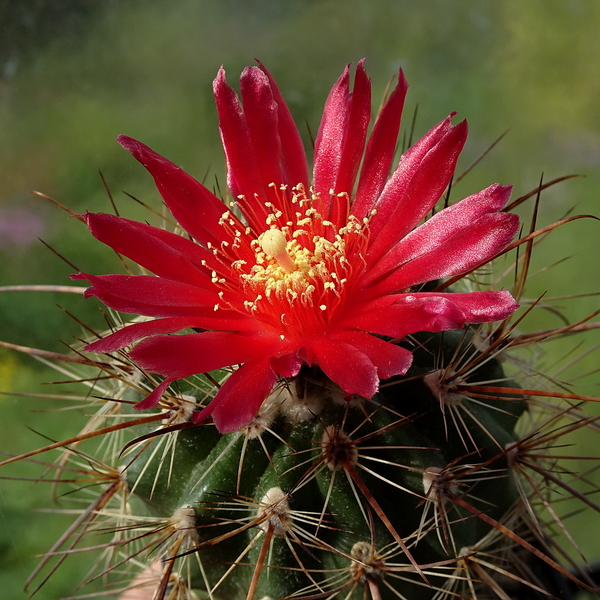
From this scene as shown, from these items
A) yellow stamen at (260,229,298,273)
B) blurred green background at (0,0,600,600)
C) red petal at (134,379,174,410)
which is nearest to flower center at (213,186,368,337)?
yellow stamen at (260,229,298,273)

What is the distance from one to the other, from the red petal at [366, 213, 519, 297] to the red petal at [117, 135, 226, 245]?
0.57 feet

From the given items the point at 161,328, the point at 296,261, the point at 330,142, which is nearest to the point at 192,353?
the point at 161,328

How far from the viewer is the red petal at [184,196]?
61 cm

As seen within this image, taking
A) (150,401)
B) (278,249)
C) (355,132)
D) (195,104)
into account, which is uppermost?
(195,104)

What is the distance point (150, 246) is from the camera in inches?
22.9

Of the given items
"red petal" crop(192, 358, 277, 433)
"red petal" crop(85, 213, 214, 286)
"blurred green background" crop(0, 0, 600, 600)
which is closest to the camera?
"red petal" crop(192, 358, 277, 433)

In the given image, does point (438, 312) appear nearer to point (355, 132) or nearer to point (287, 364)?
point (287, 364)

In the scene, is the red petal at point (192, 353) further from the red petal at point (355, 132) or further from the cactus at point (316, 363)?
the red petal at point (355, 132)

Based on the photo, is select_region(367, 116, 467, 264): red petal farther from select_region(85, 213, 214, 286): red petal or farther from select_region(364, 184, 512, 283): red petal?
select_region(85, 213, 214, 286): red petal

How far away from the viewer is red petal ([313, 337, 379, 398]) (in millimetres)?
465

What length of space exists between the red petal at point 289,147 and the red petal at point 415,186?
0.27 feet

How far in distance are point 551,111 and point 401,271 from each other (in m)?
1.30

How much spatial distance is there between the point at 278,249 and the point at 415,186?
0.41 ft

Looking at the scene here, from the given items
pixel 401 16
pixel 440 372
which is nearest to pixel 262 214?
pixel 440 372
